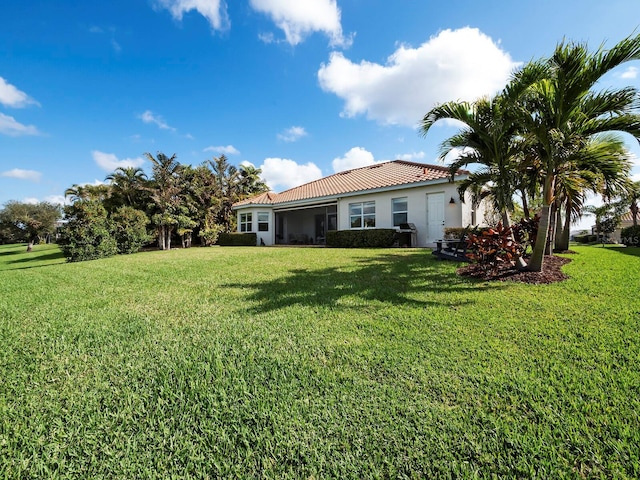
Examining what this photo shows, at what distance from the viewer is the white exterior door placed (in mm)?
14312

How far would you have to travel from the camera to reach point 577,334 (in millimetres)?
3430

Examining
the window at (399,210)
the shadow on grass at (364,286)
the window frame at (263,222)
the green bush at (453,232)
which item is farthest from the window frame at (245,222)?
the shadow on grass at (364,286)

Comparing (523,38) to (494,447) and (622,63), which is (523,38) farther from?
(494,447)

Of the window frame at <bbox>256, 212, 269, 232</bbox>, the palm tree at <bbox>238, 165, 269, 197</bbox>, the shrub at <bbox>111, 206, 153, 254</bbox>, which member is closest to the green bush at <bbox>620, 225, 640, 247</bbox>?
the window frame at <bbox>256, 212, 269, 232</bbox>

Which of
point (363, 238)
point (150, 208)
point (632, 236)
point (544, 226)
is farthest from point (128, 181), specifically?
point (632, 236)

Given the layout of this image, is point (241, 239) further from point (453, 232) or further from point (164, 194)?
point (453, 232)

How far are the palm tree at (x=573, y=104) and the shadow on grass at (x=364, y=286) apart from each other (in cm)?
239

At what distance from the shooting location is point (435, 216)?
14516mm

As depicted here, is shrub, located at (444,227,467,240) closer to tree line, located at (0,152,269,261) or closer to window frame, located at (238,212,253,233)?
window frame, located at (238,212,253,233)

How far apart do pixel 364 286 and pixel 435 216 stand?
33.7 feet

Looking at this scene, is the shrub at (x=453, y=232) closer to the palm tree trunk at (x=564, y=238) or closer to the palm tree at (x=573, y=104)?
the palm tree trunk at (x=564, y=238)

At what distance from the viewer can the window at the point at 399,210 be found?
1577cm

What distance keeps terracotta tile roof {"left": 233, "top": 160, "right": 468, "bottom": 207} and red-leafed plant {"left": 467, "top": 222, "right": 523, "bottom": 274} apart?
26.1ft

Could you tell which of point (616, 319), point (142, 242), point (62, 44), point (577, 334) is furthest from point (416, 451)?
point (142, 242)
